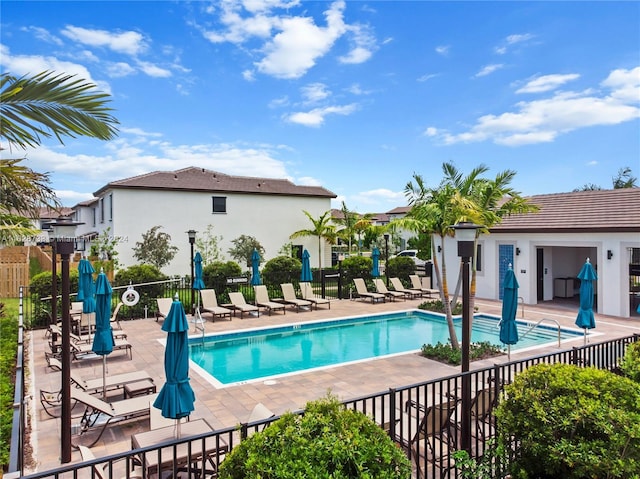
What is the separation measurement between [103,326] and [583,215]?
18475 mm

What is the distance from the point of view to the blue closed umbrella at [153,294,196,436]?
5.79 m

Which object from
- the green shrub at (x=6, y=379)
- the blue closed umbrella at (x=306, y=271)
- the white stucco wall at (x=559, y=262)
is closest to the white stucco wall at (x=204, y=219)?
the green shrub at (x=6, y=379)

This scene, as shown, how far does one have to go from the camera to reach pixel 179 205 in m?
28.0

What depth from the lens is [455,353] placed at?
10.8m

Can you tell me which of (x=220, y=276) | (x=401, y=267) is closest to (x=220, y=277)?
(x=220, y=276)

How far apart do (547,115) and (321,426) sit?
24599 millimetres

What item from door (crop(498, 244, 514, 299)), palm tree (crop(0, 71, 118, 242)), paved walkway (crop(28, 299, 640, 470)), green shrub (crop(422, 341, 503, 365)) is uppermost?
palm tree (crop(0, 71, 118, 242))

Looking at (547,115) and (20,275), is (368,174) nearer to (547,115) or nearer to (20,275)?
(547,115)

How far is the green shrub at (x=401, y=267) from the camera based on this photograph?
23.5m

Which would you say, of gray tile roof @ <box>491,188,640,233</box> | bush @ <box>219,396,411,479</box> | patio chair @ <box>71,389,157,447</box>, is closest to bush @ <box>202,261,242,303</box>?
patio chair @ <box>71,389,157,447</box>

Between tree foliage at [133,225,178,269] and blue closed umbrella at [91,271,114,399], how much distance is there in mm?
18909

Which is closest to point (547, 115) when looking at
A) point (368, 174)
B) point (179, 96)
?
point (368, 174)

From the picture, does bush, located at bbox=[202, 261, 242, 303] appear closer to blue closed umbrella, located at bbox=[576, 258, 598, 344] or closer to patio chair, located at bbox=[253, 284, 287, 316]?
patio chair, located at bbox=[253, 284, 287, 316]

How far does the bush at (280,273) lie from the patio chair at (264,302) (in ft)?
4.86
